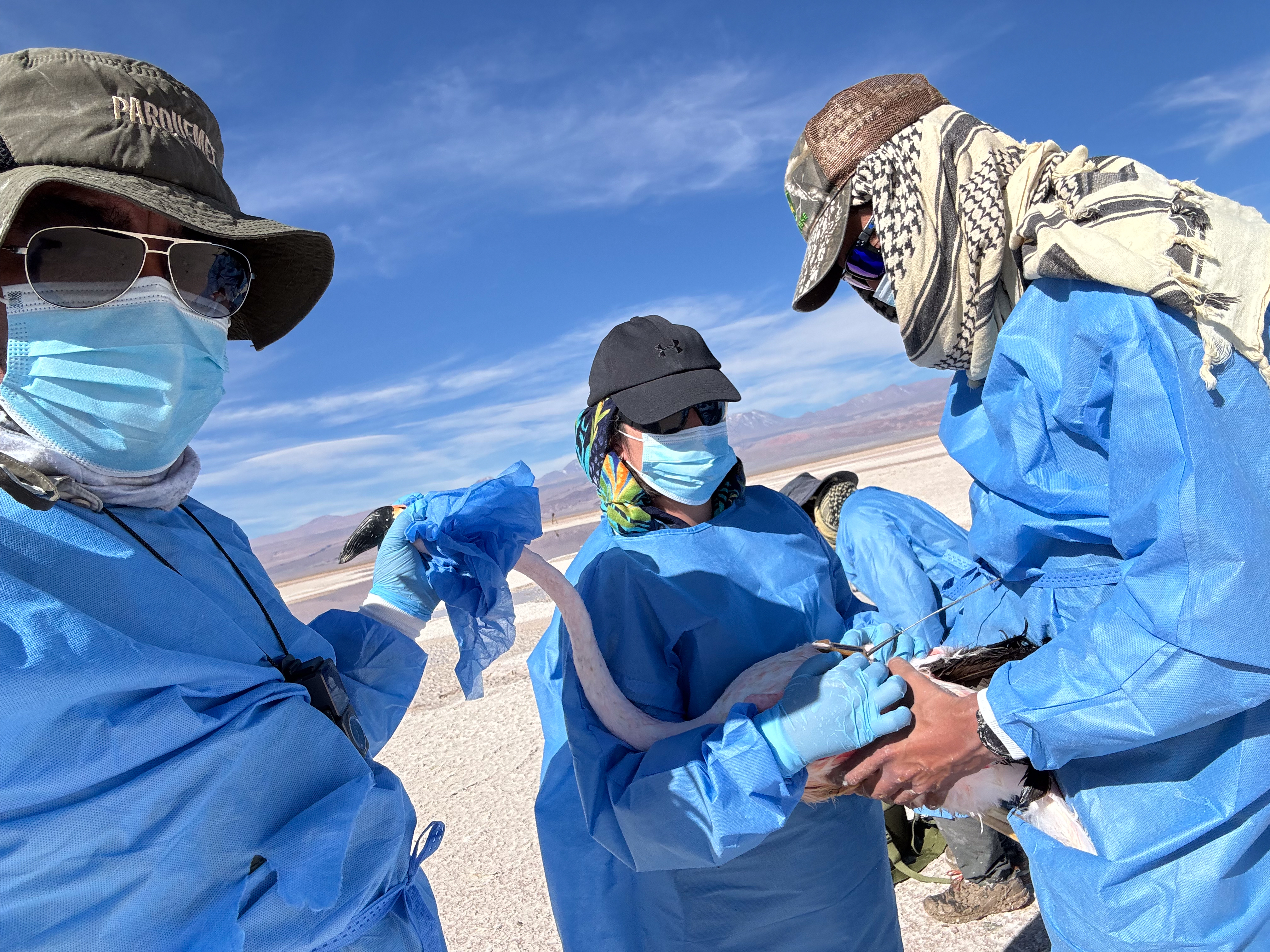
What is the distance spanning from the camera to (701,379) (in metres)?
2.46

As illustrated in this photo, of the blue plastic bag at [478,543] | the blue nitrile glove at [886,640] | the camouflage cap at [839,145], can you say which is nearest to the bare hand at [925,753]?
the blue nitrile glove at [886,640]

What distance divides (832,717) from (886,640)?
0.39 metres

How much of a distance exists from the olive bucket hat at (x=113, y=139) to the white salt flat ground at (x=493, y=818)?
3.80m

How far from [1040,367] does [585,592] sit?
133 cm

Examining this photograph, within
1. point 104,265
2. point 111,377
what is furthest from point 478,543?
point 104,265

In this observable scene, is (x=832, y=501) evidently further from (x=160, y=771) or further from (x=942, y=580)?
(x=160, y=771)

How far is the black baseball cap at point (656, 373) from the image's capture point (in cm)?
243

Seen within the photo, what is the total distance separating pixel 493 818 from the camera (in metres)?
5.31

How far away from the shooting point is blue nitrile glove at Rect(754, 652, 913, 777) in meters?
1.78

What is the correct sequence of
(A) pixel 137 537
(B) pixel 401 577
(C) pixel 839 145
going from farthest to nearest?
(B) pixel 401 577 < (C) pixel 839 145 < (A) pixel 137 537

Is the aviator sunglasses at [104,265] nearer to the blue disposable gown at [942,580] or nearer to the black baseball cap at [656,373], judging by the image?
the black baseball cap at [656,373]

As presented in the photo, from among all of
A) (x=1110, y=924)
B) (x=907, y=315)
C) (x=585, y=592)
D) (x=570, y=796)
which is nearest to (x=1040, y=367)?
(x=907, y=315)

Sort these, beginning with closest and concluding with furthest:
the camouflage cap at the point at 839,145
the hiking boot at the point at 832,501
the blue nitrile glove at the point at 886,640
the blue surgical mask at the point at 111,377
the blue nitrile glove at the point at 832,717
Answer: the blue surgical mask at the point at 111,377
the blue nitrile glove at the point at 832,717
the camouflage cap at the point at 839,145
the blue nitrile glove at the point at 886,640
the hiking boot at the point at 832,501

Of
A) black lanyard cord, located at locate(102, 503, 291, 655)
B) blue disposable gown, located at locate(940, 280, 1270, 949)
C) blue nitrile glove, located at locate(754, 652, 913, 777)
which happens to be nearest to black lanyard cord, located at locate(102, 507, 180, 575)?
black lanyard cord, located at locate(102, 503, 291, 655)
